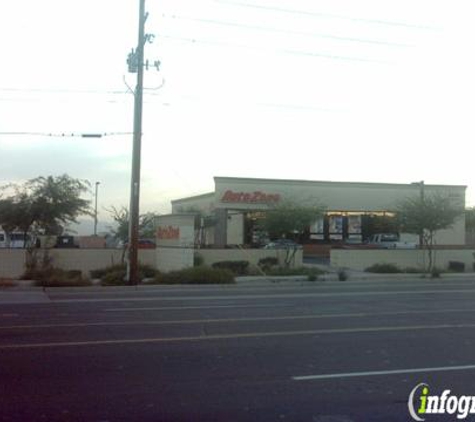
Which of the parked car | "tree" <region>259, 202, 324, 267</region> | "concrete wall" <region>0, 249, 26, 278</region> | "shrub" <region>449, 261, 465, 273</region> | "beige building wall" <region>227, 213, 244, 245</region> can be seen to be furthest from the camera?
"beige building wall" <region>227, 213, 244, 245</region>

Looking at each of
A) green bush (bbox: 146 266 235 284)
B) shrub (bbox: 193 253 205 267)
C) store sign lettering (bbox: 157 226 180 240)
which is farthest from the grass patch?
shrub (bbox: 193 253 205 267)

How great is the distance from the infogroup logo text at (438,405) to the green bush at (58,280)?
1895 cm

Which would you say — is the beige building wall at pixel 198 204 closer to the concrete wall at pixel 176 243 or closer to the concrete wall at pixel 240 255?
the concrete wall at pixel 240 255

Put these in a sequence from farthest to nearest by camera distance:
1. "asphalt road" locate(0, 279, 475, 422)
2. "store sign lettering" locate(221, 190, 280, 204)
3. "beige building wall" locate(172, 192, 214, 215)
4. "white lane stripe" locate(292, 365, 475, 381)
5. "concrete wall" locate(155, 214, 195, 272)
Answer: "beige building wall" locate(172, 192, 214, 215) < "store sign lettering" locate(221, 190, 280, 204) < "concrete wall" locate(155, 214, 195, 272) < "white lane stripe" locate(292, 365, 475, 381) < "asphalt road" locate(0, 279, 475, 422)

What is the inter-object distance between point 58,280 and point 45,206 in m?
15.4

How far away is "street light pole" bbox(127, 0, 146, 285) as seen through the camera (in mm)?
25688

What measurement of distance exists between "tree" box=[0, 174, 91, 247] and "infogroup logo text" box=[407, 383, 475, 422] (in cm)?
3315

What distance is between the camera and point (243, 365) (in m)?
9.12

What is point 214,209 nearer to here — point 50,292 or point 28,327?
point 50,292

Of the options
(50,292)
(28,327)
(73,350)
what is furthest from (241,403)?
(50,292)

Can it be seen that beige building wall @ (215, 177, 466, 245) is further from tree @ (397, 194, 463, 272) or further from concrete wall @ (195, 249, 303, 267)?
concrete wall @ (195, 249, 303, 267)

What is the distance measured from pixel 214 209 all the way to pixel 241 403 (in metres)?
50.0

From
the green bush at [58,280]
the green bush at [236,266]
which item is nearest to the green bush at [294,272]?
the green bush at [236,266]

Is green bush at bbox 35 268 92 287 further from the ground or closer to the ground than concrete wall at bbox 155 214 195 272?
closer to the ground
